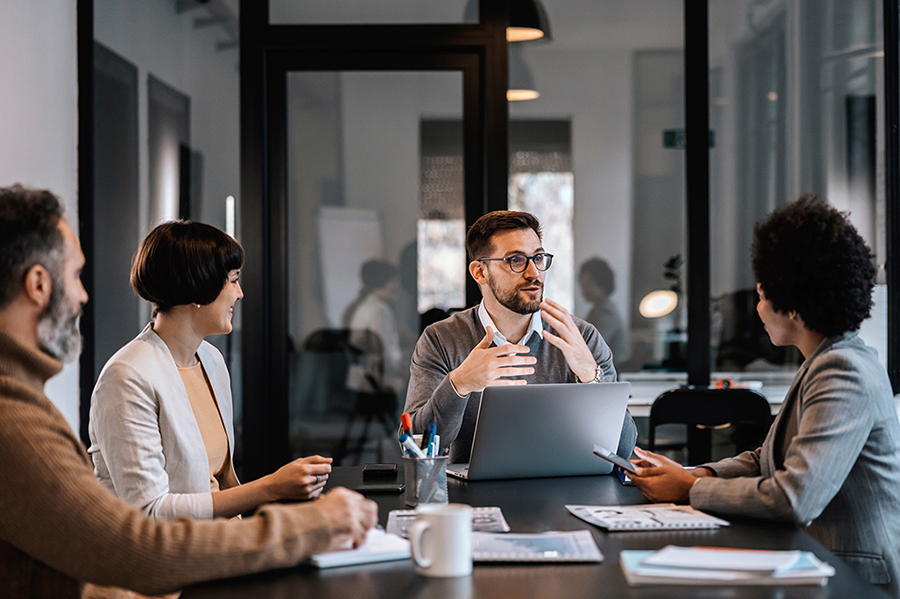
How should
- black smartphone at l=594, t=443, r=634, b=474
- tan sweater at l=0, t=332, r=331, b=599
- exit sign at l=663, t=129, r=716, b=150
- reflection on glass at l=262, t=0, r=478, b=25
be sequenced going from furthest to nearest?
1. exit sign at l=663, t=129, r=716, b=150
2. reflection on glass at l=262, t=0, r=478, b=25
3. black smartphone at l=594, t=443, r=634, b=474
4. tan sweater at l=0, t=332, r=331, b=599

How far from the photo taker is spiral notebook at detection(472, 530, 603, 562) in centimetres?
129

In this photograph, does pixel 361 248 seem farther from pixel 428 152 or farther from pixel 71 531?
pixel 71 531

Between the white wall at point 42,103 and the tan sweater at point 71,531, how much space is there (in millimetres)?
2160

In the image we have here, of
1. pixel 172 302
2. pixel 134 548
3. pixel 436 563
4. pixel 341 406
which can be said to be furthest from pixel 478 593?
pixel 341 406

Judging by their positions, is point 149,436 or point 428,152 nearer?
point 149,436

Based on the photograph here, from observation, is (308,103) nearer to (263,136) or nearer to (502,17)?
(263,136)

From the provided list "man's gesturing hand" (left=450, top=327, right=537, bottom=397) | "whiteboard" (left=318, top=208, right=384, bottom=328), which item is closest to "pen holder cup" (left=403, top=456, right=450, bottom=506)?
"man's gesturing hand" (left=450, top=327, right=537, bottom=397)

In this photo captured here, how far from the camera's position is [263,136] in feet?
12.0

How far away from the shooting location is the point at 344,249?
375 centimetres

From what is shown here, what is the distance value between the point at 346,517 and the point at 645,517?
59cm

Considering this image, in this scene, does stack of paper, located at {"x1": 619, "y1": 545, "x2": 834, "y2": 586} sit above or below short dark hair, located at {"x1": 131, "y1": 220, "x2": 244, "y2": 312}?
below

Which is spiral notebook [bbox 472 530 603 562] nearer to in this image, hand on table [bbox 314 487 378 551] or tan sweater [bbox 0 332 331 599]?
hand on table [bbox 314 487 378 551]

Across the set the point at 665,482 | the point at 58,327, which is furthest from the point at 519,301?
the point at 58,327

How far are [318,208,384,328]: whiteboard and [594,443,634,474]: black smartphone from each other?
204 centimetres
